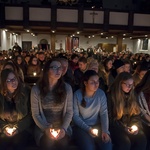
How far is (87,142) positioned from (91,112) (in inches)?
18.3

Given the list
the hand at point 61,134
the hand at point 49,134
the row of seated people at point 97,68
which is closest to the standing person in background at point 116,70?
the row of seated people at point 97,68

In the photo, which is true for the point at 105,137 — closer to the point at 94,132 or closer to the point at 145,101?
the point at 94,132

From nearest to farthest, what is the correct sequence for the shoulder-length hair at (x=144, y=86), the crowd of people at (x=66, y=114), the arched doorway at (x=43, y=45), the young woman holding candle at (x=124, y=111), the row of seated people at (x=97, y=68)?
the crowd of people at (x=66, y=114), the young woman holding candle at (x=124, y=111), the shoulder-length hair at (x=144, y=86), the row of seated people at (x=97, y=68), the arched doorway at (x=43, y=45)

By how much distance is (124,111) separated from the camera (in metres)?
3.30

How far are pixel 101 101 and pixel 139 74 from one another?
6.27 ft

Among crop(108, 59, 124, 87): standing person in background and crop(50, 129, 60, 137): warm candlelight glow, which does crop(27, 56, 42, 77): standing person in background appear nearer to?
crop(108, 59, 124, 87): standing person in background

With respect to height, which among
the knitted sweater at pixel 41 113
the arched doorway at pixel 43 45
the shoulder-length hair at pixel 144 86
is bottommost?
the knitted sweater at pixel 41 113

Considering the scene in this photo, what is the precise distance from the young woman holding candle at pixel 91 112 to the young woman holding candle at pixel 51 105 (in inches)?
5.4

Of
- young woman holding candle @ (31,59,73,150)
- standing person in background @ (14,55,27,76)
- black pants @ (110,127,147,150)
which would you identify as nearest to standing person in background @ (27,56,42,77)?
standing person in background @ (14,55,27,76)

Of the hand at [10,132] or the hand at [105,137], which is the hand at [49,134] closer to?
the hand at [10,132]

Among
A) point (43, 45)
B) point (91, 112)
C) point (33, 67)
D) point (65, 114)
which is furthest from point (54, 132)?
point (43, 45)

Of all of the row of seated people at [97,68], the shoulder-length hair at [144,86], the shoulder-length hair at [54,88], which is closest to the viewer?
the shoulder-length hair at [54,88]

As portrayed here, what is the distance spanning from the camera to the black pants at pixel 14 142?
9.37 ft

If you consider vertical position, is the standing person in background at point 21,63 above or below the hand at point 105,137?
above
